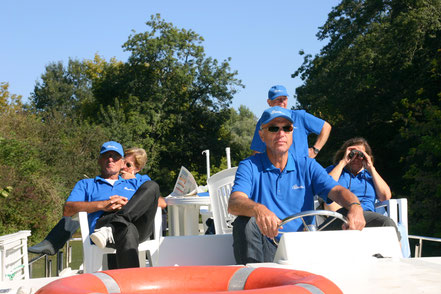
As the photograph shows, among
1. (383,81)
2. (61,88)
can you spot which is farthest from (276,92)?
(61,88)

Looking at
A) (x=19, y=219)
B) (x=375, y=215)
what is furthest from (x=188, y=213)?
(x=19, y=219)

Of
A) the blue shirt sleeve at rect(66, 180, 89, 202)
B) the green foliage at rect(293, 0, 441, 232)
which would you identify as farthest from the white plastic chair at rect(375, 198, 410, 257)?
the green foliage at rect(293, 0, 441, 232)

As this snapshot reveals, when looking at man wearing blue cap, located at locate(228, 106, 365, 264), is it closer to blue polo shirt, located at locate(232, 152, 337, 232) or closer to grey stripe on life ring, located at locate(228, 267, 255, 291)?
blue polo shirt, located at locate(232, 152, 337, 232)

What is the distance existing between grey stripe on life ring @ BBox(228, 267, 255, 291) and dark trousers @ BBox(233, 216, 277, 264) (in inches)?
38.0

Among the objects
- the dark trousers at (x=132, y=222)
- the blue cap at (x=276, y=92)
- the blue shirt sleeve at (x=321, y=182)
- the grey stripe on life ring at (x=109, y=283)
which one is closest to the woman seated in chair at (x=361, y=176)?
the blue cap at (x=276, y=92)

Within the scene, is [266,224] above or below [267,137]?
below

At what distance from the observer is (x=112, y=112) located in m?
33.7

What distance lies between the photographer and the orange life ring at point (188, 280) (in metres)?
1.64

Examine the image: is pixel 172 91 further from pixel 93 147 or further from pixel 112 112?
pixel 93 147

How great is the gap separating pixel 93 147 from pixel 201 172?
1095 cm

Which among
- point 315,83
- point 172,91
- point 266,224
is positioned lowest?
point 266,224

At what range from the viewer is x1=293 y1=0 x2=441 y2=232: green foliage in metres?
17.5

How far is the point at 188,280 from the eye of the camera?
1.96m

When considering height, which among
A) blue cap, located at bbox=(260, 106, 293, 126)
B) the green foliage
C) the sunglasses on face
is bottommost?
the sunglasses on face
